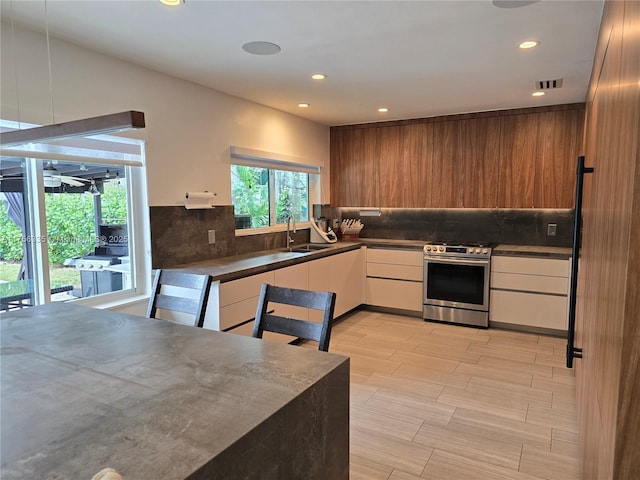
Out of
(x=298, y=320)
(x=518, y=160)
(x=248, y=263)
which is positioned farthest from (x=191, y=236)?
(x=518, y=160)

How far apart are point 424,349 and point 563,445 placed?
1.58 metres

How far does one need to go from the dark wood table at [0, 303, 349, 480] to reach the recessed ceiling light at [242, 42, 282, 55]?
1.85 meters

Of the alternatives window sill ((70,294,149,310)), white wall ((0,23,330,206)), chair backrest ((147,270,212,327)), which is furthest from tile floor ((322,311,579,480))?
white wall ((0,23,330,206))

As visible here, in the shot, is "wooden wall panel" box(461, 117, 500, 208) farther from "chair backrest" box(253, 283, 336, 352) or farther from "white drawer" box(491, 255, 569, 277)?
"chair backrest" box(253, 283, 336, 352)

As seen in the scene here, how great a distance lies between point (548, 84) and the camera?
358 centimetres

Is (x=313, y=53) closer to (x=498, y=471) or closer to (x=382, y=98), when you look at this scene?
(x=382, y=98)

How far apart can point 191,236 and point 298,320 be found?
77.6 inches

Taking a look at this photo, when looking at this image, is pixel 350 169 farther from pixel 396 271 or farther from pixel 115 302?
pixel 115 302

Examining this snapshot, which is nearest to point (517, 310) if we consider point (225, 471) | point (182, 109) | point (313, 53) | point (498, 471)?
point (498, 471)

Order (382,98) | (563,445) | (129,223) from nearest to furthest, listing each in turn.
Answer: (563,445)
(129,223)
(382,98)

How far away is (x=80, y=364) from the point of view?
1.45 meters

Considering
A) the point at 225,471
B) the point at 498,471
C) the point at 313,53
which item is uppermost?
the point at 313,53

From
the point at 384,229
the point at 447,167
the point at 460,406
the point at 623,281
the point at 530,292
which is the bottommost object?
the point at 460,406

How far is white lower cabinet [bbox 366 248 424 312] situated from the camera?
4.86 m
